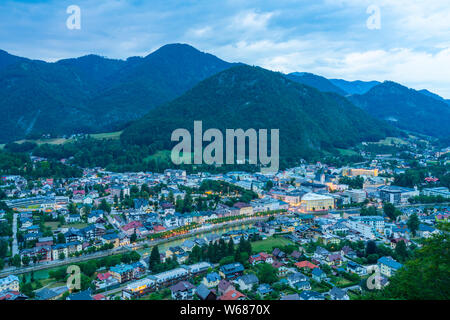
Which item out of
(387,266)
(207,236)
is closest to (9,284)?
(207,236)

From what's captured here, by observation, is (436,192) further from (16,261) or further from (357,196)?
(16,261)

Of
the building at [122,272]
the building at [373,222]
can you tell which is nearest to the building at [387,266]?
the building at [373,222]

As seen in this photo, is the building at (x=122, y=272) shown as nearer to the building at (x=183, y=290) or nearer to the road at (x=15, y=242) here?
the building at (x=183, y=290)

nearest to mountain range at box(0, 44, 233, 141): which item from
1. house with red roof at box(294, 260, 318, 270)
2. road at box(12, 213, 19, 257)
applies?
road at box(12, 213, 19, 257)

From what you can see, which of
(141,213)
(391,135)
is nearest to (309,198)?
(141,213)

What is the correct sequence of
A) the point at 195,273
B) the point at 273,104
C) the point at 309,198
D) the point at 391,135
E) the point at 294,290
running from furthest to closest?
the point at 391,135 → the point at 273,104 → the point at 309,198 → the point at 195,273 → the point at 294,290
